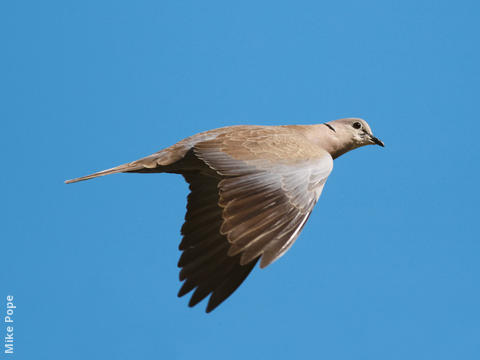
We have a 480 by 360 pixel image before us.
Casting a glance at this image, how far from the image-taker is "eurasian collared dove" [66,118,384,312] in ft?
21.2

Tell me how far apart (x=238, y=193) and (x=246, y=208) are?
215 mm

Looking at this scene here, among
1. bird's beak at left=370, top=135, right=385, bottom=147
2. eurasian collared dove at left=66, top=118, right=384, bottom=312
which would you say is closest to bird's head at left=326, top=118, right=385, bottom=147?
bird's beak at left=370, top=135, right=385, bottom=147

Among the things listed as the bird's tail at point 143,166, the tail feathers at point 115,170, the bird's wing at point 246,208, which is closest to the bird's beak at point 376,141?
the bird's wing at point 246,208

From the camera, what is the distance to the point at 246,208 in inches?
259

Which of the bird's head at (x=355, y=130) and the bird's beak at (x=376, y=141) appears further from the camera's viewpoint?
the bird's beak at (x=376, y=141)

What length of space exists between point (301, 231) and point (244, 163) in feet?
3.16

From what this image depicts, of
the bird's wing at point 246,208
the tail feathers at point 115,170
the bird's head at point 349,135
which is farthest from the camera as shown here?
the bird's head at point 349,135

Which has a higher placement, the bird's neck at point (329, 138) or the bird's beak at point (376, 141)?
the bird's beak at point (376, 141)

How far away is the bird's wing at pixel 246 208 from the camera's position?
21.0 ft

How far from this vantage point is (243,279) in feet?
23.2

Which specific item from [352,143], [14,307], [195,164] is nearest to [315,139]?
[352,143]

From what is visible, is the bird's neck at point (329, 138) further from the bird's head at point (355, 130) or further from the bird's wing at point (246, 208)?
the bird's wing at point (246, 208)

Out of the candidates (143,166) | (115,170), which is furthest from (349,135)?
(115,170)

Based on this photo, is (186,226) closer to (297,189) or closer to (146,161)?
(146,161)
